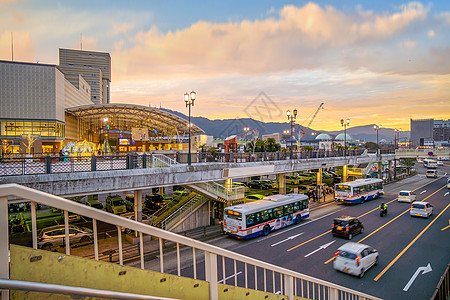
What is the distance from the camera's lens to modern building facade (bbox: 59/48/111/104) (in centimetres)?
13875

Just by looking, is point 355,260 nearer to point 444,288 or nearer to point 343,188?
point 444,288

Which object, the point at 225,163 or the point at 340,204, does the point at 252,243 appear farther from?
the point at 340,204

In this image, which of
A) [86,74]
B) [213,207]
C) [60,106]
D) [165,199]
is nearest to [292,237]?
[213,207]

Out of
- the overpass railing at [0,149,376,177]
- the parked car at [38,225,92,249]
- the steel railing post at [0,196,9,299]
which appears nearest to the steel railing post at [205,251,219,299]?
the steel railing post at [0,196,9,299]

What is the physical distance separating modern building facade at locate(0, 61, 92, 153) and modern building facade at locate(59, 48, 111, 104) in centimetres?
8534

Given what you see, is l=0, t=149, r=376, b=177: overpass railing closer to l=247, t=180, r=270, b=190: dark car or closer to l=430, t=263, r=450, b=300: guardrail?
l=430, t=263, r=450, b=300: guardrail

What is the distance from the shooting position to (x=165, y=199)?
35.8 meters

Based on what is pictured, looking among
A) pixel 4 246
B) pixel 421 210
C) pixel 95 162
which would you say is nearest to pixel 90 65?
pixel 95 162

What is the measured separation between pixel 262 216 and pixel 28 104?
4873cm

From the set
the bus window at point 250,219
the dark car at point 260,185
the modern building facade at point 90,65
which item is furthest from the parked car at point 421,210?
the modern building facade at point 90,65

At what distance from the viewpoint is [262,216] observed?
22.0 m

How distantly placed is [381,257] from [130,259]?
15.8 meters

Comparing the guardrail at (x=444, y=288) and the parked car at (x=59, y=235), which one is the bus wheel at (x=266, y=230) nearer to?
the guardrail at (x=444, y=288)

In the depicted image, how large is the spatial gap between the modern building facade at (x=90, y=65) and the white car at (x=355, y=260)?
460 ft
